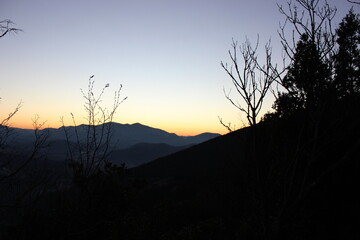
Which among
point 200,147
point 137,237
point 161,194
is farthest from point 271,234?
point 200,147

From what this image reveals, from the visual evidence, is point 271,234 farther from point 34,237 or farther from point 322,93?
point 34,237

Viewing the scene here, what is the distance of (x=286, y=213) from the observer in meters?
2.99

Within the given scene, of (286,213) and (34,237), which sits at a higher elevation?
(286,213)

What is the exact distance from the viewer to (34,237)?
1044cm

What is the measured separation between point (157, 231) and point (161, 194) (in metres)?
32.3

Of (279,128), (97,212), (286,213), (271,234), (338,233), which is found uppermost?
(279,128)

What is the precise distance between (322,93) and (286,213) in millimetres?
1823

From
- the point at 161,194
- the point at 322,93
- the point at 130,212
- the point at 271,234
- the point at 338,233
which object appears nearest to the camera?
the point at 271,234

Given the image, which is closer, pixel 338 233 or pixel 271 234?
pixel 271 234

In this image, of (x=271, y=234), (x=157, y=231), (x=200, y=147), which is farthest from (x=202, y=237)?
(x=200, y=147)

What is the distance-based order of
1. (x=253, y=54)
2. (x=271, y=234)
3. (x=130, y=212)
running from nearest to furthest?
(x=271, y=234) < (x=253, y=54) < (x=130, y=212)

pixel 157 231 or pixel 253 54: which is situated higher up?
pixel 253 54

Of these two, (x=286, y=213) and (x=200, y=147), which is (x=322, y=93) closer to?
(x=286, y=213)

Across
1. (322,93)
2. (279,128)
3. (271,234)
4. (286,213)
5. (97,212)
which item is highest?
(279,128)
